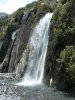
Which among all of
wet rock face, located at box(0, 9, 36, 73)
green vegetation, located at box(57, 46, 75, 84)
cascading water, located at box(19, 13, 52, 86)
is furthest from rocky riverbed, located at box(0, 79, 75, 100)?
wet rock face, located at box(0, 9, 36, 73)

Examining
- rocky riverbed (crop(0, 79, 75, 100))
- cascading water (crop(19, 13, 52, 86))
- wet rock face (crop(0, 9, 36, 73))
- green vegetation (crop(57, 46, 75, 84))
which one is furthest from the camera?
wet rock face (crop(0, 9, 36, 73))

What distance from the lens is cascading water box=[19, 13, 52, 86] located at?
187 feet

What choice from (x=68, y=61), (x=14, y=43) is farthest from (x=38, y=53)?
(x=14, y=43)

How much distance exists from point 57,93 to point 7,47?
159ft

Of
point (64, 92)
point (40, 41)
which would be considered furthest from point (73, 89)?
point (40, 41)

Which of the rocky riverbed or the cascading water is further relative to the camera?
the cascading water

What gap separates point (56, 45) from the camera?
5075 cm

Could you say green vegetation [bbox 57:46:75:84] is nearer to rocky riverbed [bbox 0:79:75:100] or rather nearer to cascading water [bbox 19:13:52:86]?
rocky riverbed [bbox 0:79:75:100]

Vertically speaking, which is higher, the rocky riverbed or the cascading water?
the cascading water

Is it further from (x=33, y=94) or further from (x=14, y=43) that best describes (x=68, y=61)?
(x=14, y=43)

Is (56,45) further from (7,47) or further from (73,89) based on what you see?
(7,47)

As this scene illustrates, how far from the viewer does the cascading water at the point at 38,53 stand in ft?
187

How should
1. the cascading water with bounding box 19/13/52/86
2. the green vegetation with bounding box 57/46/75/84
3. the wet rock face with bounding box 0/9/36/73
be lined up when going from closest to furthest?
the green vegetation with bounding box 57/46/75/84 < the cascading water with bounding box 19/13/52/86 < the wet rock face with bounding box 0/9/36/73

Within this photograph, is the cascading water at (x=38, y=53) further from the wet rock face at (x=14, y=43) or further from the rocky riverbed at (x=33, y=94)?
the rocky riverbed at (x=33, y=94)
